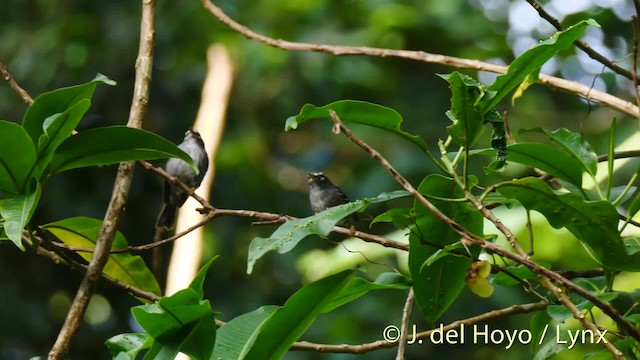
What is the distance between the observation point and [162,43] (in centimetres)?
820

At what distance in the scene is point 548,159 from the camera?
190 centimetres

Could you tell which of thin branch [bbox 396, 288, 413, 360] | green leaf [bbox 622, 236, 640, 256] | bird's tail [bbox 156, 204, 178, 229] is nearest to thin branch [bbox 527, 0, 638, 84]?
green leaf [bbox 622, 236, 640, 256]

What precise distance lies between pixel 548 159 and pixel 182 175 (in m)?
2.67

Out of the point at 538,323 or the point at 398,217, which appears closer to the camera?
the point at 398,217

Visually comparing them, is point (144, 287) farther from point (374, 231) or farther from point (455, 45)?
point (455, 45)

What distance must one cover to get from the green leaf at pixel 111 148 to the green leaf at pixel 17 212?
3.5 inches

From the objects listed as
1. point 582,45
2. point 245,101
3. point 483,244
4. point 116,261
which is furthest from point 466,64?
point 245,101

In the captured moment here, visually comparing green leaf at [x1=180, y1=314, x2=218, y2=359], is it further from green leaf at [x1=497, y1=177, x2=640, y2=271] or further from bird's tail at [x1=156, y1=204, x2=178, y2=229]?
bird's tail at [x1=156, y1=204, x2=178, y2=229]

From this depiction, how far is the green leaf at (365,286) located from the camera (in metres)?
1.79

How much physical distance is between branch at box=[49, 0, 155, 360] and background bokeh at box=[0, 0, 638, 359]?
17.7 ft

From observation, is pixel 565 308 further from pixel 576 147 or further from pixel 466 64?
pixel 466 64

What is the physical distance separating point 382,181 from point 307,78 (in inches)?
52.2

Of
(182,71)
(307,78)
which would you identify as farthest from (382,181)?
(182,71)

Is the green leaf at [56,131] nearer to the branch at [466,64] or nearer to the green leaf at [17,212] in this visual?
the green leaf at [17,212]
